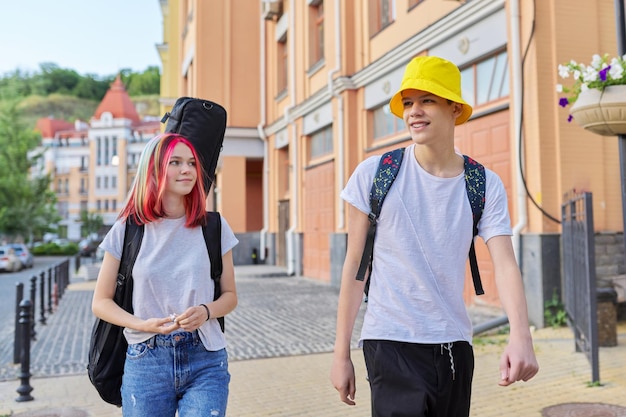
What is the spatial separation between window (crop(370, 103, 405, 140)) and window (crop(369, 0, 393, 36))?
1870 millimetres

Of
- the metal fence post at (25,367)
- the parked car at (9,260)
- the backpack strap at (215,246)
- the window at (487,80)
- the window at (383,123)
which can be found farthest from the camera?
the parked car at (9,260)

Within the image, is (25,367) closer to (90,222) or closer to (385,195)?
(385,195)

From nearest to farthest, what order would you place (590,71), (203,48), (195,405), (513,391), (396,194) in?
(396,194)
(195,405)
(590,71)
(513,391)
(203,48)

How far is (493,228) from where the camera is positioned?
2.13 m

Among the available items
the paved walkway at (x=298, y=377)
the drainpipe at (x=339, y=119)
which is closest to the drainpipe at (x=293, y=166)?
the drainpipe at (x=339, y=119)

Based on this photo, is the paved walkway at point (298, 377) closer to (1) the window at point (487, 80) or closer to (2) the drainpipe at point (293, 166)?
(1) the window at point (487, 80)

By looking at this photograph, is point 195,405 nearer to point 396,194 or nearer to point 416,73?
point 396,194

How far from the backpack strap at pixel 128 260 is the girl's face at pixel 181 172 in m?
0.21

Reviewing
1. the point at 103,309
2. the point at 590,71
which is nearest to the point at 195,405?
the point at 103,309

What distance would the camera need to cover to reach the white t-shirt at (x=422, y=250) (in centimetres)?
206

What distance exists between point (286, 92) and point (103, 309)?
19783mm

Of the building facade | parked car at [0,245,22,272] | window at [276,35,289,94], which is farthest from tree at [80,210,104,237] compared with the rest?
window at [276,35,289,94]

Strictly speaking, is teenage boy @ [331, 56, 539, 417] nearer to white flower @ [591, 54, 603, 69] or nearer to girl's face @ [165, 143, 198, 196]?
girl's face @ [165, 143, 198, 196]

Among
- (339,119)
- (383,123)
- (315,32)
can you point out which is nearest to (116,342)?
(383,123)
